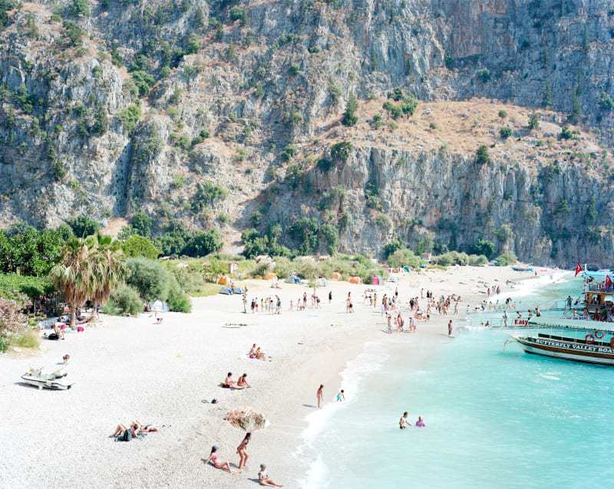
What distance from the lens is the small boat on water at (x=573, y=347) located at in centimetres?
3064

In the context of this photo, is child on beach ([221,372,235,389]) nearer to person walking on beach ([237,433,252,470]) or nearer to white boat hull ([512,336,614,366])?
person walking on beach ([237,433,252,470])

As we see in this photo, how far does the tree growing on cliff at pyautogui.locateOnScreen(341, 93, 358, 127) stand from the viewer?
100562 mm

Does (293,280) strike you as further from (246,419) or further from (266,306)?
(246,419)

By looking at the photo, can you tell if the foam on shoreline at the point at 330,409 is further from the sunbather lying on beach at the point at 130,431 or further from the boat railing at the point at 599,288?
the boat railing at the point at 599,288

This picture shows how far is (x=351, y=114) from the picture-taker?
10062 centimetres

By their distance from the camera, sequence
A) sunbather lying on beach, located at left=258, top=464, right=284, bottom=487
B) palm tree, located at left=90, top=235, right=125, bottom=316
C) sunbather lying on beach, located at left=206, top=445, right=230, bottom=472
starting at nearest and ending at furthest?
sunbather lying on beach, located at left=258, top=464, right=284, bottom=487 → sunbather lying on beach, located at left=206, top=445, right=230, bottom=472 → palm tree, located at left=90, top=235, right=125, bottom=316

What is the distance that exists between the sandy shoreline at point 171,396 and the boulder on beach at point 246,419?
276 millimetres

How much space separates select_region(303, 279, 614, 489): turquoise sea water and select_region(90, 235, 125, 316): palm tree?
13.2 meters

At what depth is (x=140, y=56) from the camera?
107m

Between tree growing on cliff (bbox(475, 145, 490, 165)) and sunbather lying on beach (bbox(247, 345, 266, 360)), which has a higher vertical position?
tree growing on cliff (bbox(475, 145, 490, 165))

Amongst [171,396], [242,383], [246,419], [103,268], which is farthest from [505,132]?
[246,419]

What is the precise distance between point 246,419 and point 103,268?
46.7 feet

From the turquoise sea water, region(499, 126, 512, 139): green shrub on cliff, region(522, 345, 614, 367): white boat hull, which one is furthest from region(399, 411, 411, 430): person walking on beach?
region(499, 126, 512, 139): green shrub on cliff

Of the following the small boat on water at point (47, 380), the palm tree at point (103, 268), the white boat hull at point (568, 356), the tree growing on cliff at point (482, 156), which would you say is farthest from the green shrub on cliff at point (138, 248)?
the tree growing on cliff at point (482, 156)
